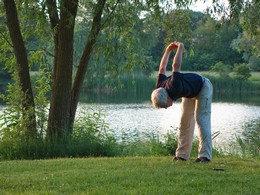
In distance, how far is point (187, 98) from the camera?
7.32 meters

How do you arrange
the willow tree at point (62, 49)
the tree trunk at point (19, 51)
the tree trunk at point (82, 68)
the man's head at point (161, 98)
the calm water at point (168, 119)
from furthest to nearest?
1. the calm water at point (168, 119)
2. the tree trunk at point (19, 51)
3. the tree trunk at point (82, 68)
4. the willow tree at point (62, 49)
5. the man's head at point (161, 98)

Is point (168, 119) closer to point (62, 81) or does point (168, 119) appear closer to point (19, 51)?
point (19, 51)

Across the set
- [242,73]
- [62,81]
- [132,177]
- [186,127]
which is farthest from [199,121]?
[242,73]

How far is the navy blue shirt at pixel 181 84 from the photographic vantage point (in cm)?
660

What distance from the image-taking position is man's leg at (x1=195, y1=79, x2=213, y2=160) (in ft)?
23.2

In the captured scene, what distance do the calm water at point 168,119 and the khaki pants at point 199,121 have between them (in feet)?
32.1

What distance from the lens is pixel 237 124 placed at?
23.6 meters

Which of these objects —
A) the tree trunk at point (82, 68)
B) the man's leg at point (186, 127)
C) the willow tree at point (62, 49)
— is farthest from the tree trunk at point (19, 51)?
the man's leg at point (186, 127)

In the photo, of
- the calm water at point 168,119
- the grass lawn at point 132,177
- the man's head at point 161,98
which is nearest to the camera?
the grass lawn at point 132,177

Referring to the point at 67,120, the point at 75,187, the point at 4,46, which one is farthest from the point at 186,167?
the point at 4,46

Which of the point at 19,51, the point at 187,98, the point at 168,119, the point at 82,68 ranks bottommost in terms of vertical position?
the point at 168,119

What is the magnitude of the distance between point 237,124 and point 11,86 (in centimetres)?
1458

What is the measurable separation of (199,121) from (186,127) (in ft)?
1.05

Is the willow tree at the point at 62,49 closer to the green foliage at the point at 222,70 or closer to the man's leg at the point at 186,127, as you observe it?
the man's leg at the point at 186,127
